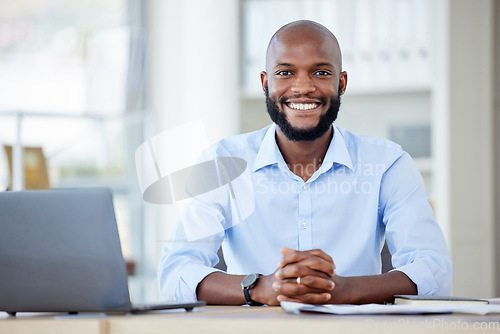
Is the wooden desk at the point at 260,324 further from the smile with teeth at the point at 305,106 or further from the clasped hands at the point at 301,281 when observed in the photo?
the smile with teeth at the point at 305,106

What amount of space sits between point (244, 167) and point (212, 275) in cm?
45

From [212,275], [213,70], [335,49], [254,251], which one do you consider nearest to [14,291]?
[212,275]

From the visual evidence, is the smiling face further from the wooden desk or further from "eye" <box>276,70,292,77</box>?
the wooden desk

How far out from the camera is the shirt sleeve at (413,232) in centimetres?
135

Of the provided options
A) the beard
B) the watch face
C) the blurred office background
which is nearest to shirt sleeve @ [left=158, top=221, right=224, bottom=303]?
the watch face

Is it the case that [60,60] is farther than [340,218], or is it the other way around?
[60,60]

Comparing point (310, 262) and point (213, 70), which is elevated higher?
point (213, 70)

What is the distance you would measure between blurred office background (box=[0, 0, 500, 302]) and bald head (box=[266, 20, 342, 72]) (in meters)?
1.39

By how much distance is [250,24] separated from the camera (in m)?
3.38

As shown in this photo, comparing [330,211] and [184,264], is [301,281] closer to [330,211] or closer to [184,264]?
[184,264]

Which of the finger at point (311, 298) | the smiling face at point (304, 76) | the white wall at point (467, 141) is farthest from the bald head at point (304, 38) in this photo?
the white wall at point (467, 141)

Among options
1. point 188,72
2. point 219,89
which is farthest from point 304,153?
point 188,72

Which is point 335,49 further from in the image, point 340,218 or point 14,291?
point 14,291

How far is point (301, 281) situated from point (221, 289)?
0.64 ft
